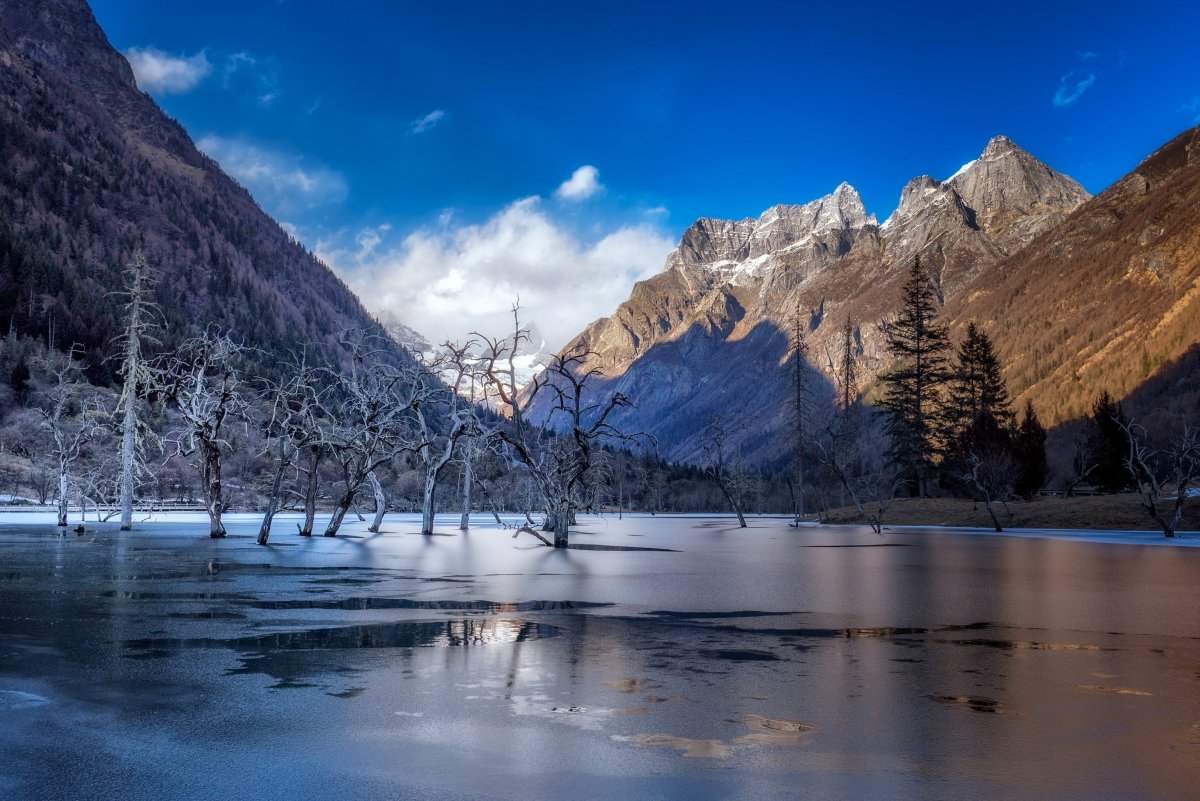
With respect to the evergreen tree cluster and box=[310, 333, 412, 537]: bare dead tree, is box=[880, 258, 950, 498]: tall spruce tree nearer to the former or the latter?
the evergreen tree cluster

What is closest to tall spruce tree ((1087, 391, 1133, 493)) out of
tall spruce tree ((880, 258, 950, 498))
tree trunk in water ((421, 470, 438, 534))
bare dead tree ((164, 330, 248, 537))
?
tall spruce tree ((880, 258, 950, 498))

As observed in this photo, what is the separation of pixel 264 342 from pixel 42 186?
6663 cm

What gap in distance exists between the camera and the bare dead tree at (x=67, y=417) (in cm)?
4176

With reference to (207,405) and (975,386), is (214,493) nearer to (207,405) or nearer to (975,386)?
(207,405)

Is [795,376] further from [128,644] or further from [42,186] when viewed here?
[42,186]

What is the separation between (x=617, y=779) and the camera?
5945mm

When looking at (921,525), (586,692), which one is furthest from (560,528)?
(921,525)

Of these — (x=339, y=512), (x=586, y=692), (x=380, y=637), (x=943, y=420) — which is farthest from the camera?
(x=943, y=420)

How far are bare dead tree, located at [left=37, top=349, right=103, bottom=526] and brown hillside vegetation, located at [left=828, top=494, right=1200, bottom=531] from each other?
2271 inches

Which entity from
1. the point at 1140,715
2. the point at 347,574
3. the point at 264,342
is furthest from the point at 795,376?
the point at 264,342

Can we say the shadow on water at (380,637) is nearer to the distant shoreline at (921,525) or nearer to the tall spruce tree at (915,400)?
the distant shoreline at (921,525)

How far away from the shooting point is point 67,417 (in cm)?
8006

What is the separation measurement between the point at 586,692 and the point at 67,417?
8866cm

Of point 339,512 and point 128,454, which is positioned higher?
point 128,454
